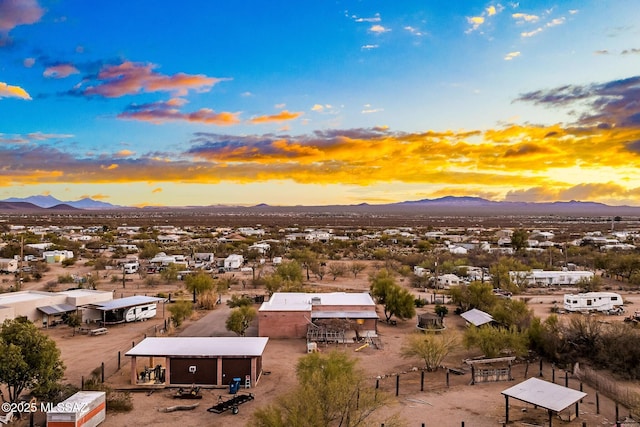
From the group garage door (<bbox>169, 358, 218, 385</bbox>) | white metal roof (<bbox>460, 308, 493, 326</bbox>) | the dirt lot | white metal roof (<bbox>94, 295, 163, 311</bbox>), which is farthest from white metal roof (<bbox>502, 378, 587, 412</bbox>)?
white metal roof (<bbox>94, 295, 163, 311</bbox>)

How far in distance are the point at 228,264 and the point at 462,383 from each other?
3979 centimetres

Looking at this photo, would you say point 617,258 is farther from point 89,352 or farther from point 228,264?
point 89,352

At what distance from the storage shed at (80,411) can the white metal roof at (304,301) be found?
43.2ft

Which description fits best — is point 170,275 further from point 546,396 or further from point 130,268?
point 546,396

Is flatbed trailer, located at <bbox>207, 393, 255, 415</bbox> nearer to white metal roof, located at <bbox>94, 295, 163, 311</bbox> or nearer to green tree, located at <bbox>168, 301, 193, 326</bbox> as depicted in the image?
green tree, located at <bbox>168, 301, 193, 326</bbox>

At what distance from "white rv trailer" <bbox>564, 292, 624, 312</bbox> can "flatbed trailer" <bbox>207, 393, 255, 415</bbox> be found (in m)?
25.1

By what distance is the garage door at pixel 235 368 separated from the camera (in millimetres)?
21109

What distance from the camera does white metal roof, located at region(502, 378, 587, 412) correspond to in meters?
16.8

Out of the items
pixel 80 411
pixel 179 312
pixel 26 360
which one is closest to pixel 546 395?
pixel 80 411

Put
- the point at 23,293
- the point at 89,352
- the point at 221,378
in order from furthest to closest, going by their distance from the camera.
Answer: the point at 23,293 < the point at 89,352 < the point at 221,378

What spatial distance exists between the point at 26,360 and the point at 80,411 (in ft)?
10.3

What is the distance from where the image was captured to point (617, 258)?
51.2 metres

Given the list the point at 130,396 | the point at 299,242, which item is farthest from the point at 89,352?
the point at 299,242

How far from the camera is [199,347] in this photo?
2234 cm
